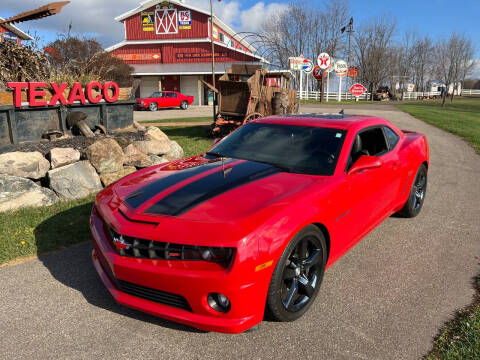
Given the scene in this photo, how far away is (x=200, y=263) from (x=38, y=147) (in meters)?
6.02

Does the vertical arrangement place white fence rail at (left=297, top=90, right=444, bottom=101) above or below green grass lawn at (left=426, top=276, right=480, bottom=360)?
above

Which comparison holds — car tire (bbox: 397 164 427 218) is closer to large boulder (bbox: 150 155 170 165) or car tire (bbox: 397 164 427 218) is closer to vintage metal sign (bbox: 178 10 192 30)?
large boulder (bbox: 150 155 170 165)

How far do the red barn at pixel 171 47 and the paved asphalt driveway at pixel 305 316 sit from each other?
34379 millimetres

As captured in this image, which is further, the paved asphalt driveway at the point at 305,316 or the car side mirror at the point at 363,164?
the car side mirror at the point at 363,164

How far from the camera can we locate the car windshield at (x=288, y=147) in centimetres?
371

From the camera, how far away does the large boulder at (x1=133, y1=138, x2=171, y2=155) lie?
8106 millimetres

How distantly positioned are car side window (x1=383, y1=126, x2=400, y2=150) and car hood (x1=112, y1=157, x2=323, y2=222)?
1.77 meters

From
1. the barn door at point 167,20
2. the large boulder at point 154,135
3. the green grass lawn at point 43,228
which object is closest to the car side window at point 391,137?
the green grass lawn at point 43,228

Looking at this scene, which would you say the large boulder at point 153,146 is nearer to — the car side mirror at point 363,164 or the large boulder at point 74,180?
the large boulder at point 74,180

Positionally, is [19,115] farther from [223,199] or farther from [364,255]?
[364,255]

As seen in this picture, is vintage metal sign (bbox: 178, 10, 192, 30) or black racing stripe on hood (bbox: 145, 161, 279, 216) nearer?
black racing stripe on hood (bbox: 145, 161, 279, 216)

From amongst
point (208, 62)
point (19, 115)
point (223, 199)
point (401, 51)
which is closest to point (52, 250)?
point (223, 199)

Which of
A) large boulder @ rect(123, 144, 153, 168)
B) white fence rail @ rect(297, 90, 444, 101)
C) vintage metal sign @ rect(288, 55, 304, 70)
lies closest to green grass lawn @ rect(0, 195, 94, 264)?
large boulder @ rect(123, 144, 153, 168)

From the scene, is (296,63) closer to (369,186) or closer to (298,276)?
(369,186)
